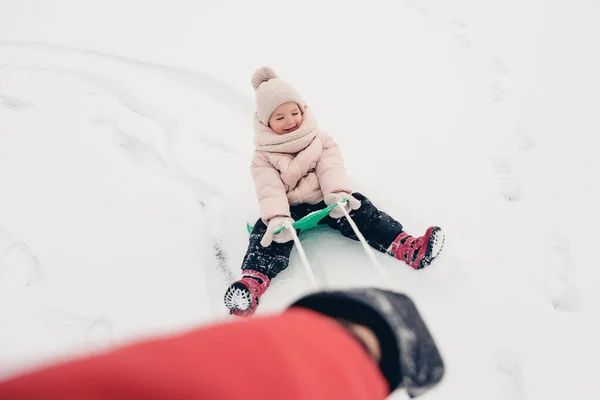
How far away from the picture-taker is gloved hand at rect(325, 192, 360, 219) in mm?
1319

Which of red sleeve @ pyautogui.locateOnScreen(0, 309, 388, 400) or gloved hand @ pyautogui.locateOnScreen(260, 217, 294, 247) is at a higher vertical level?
red sleeve @ pyautogui.locateOnScreen(0, 309, 388, 400)

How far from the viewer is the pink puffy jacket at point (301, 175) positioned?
1.37 m

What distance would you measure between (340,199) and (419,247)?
0.30 m

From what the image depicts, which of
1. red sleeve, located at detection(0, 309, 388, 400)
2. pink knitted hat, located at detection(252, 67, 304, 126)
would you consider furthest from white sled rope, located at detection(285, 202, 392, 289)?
red sleeve, located at detection(0, 309, 388, 400)

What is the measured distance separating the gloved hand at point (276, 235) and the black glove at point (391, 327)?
2.41 ft

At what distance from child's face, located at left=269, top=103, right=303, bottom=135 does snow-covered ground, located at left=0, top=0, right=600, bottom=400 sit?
1.25 feet

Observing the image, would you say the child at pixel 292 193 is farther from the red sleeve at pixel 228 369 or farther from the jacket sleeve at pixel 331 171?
the red sleeve at pixel 228 369

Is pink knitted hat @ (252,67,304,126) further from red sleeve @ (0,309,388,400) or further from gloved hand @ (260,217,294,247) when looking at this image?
red sleeve @ (0,309,388,400)

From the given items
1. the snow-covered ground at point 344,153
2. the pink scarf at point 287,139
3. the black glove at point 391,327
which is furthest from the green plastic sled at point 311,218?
the black glove at point 391,327

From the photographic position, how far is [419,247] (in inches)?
50.0

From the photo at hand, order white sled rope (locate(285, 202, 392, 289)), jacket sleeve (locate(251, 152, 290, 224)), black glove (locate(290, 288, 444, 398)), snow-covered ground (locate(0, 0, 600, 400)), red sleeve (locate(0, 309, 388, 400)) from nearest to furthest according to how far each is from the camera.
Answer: red sleeve (locate(0, 309, 388, 400)), black glove (locate(290, 288, 444, 398)), white sled rope (locate(285, 202, 392, 289)), snow-covered ground (locate(0, 0, 600, 400)), jacket sleeve (locate(251, 152, 290, 224))

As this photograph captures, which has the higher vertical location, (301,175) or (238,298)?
(301,175)

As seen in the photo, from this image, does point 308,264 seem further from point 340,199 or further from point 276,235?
point 340,199

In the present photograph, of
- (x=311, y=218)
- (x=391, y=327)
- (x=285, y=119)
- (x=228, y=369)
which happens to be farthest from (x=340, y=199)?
(x=228, y=369)
